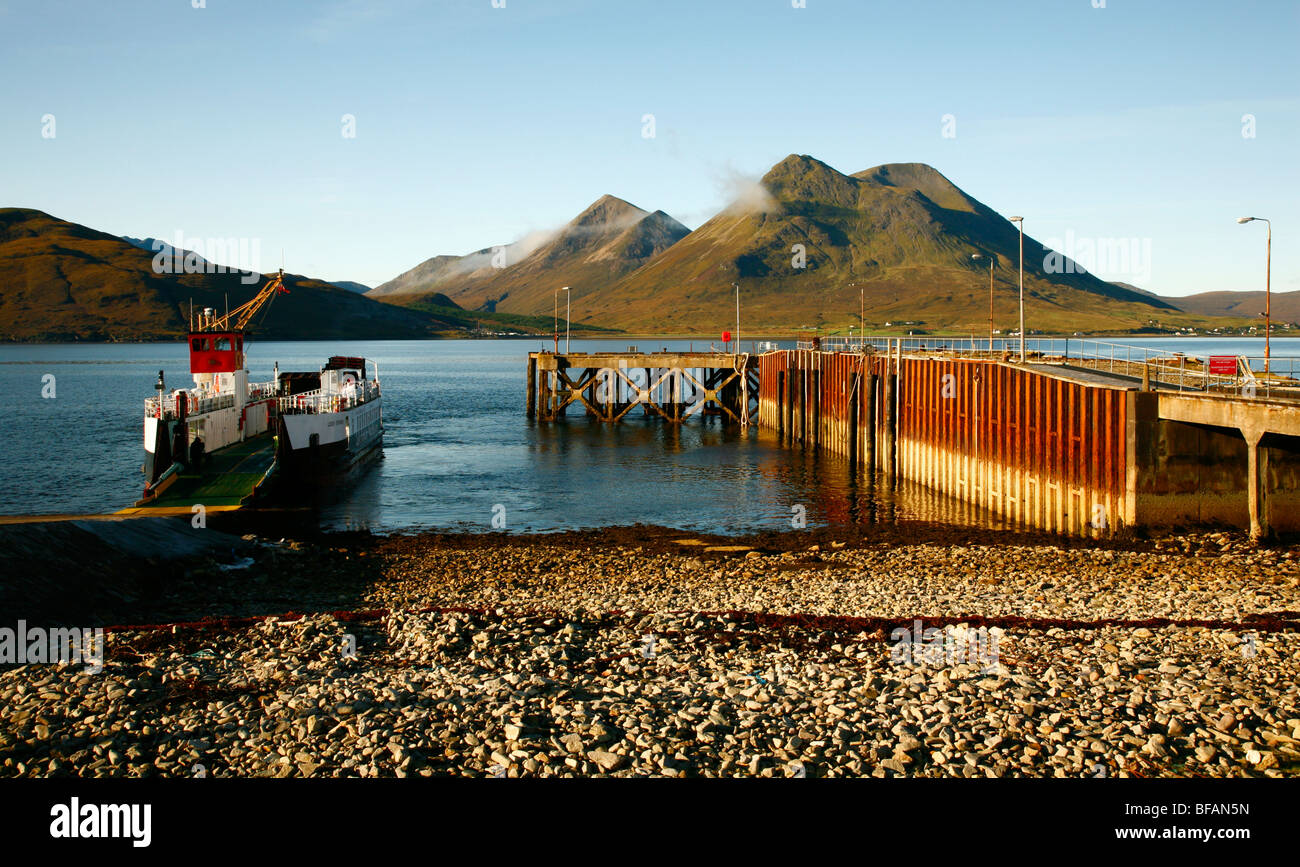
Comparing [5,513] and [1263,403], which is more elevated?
[1263,403]

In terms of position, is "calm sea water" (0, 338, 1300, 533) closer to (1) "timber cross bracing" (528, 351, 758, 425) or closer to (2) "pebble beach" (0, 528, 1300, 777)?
(1) "timber cross bracing" (528, 351, 758, 425)

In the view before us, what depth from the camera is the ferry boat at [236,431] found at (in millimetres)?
34688

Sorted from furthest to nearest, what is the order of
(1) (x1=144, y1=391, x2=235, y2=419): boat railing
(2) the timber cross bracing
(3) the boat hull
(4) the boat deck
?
(2) the timber cross bracing → (3) the boat hull → (1) (x1=144, y1=391, x2=235, y2=419): boat railing → (4) the boat deck

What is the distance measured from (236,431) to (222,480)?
9307mm

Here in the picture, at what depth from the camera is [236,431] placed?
44062 millimetres

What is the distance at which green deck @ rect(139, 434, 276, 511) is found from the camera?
3203 cm

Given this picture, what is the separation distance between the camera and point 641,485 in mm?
44250

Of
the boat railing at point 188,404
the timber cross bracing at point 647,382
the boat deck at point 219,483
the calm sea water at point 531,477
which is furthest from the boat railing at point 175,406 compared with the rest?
the timber cross bracing at point 647,382

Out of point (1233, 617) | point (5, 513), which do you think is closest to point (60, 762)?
point (1233, 617)

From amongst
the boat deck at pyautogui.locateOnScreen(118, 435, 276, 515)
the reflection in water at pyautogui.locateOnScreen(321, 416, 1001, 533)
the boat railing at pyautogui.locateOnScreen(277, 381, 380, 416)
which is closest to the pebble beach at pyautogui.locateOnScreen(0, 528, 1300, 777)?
the boat deck at pyautogui.locateOnScreen(118, 435, 276, 515)

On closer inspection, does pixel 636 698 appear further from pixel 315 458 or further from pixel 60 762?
pixel 315 458
